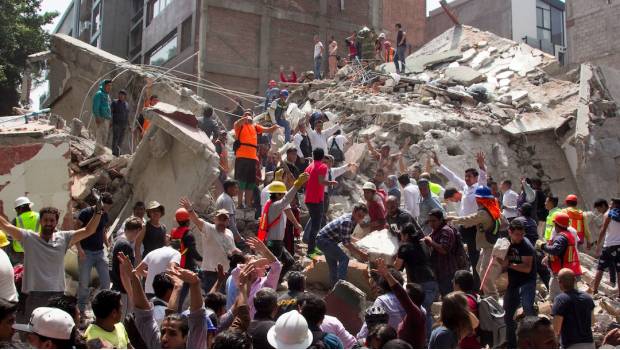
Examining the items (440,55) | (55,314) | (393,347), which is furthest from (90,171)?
(440,55)

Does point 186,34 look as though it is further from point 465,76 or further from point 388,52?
point 465,76

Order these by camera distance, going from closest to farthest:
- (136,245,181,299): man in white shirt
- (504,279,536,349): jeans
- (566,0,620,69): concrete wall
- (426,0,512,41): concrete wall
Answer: (136,245,181,299): man in white shirt < (504,279,536,349): jeans < (566,0,620,69): concrete wall < (426,0,512,41): concrete wall

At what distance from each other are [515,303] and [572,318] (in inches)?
39.8

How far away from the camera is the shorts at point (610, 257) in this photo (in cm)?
852

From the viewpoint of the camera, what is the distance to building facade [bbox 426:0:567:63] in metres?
33.3

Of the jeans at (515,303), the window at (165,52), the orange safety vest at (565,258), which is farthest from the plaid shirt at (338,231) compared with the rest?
the window at (165,52)

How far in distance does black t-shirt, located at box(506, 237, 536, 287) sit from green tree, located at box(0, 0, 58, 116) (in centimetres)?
2179

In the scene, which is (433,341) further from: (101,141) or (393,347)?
(101,141)

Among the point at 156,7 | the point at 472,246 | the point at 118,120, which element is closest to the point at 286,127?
the point at 118,120

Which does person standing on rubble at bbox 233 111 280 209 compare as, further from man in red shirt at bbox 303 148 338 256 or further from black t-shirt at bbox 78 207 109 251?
black t-shirt at bbox 78 207 109 251

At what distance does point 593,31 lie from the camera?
24797 millimetres

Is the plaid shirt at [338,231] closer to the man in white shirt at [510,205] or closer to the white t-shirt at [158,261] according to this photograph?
the white t-shirt at [158,261]

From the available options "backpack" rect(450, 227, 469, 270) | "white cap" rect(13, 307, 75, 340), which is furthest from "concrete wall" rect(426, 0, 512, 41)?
"white cap" rect(13, 307, 75, 340)

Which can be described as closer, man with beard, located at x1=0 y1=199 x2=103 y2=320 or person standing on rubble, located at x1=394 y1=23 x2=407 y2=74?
man with beard, located at x1=0 y1=199 x2=103 y2=320
